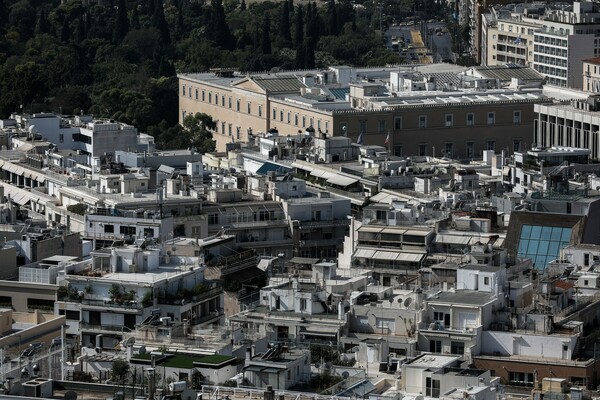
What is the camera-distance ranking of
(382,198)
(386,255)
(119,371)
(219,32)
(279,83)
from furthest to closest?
(219,32)
(279,83)
(382,198)
(386,255)
(119,371)

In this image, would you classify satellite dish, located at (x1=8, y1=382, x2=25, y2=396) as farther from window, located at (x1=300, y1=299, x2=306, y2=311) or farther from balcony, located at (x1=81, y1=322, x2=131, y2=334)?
balcony, located at (x1=81, y1=322, x2=131, y2=334)

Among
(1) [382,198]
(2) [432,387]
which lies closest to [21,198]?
(1) [382,198]

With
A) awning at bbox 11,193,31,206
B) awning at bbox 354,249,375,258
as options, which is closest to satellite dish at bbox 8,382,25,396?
awning at bbox 354,249,375,258

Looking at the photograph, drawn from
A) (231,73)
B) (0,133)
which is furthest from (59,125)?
(231,73)

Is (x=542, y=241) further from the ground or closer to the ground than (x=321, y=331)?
closer to the ground

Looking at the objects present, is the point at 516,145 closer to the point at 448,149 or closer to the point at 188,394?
the point at 448,149

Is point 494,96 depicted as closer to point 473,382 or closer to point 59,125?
point 59,125
